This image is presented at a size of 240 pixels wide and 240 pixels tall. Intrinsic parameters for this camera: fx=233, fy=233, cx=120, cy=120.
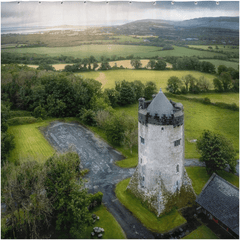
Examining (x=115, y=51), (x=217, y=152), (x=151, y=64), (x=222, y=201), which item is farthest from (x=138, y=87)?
(x=222, y=201)

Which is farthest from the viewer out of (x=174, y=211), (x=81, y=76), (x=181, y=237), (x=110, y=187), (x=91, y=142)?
(x=81, y=76)

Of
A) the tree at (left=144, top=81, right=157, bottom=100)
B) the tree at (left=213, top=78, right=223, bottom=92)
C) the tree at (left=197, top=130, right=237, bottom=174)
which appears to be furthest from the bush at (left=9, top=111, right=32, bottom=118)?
the tree at (left=213, top=78, right=223, bottom=92)

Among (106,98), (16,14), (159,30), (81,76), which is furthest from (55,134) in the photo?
(159,30)

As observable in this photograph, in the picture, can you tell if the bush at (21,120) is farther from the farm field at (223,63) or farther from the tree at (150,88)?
the farm field at (223,63)

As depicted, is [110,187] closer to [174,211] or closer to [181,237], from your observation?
[174,211]

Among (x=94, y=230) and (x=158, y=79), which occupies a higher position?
(x=158, y=79)

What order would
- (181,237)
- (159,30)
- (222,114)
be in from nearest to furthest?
(181,237), (159,30), (222,114)

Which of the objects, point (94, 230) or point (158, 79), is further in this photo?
point (158, 79)

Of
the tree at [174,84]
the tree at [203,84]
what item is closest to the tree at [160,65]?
the tree at [174,84]
